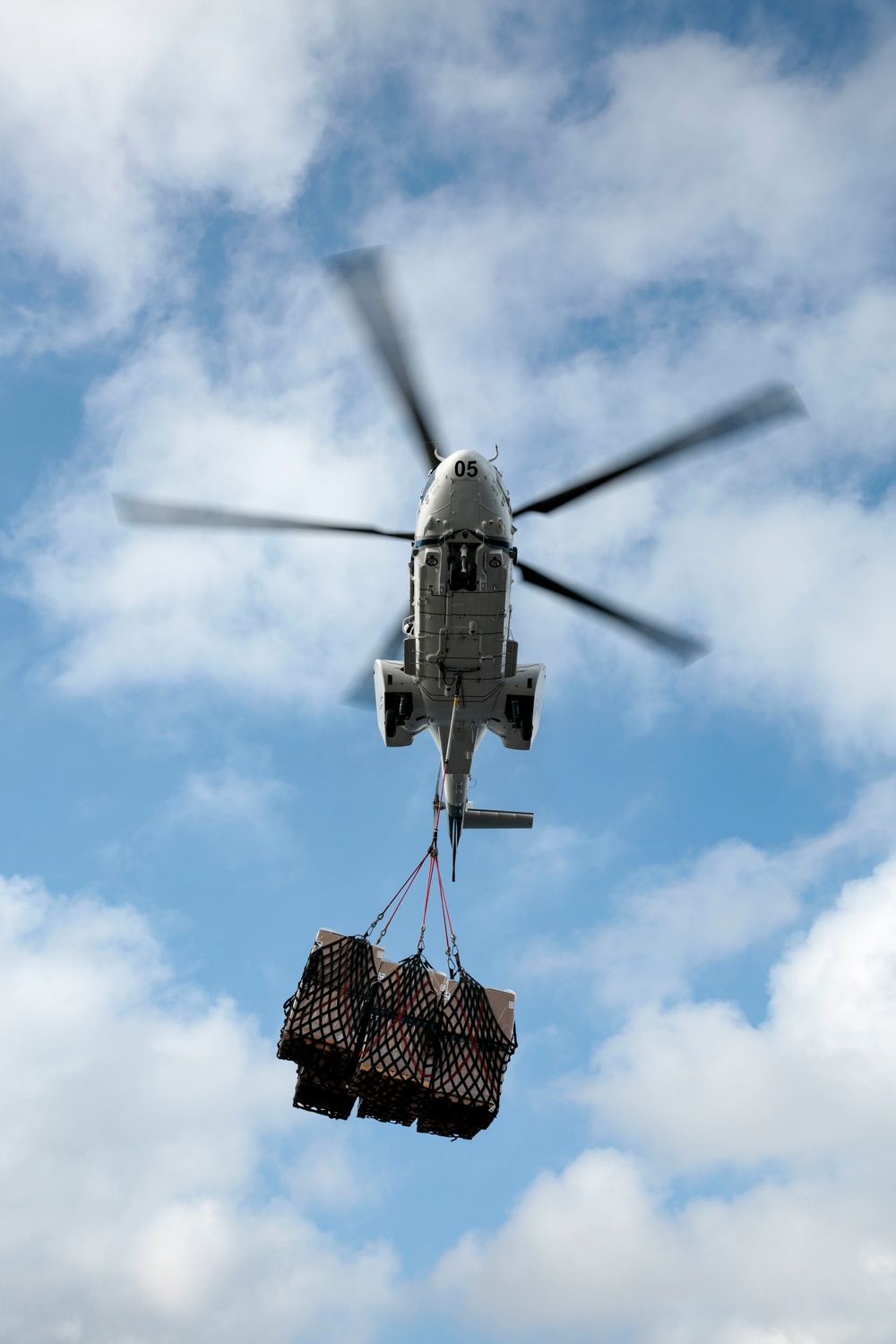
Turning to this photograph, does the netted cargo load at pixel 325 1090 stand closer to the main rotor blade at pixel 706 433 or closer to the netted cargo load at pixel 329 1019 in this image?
the netted cargo load at pixel 329 1019

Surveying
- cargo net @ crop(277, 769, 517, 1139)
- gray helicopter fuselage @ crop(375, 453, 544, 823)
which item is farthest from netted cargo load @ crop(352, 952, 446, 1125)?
gray helicopter fuselage @ crop(375, 453, 544, 823)

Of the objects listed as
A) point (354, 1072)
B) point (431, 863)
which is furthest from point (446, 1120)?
point (431, 863)

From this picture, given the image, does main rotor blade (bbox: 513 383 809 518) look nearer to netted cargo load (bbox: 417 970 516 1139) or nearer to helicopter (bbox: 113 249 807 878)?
helicopter (bbox: 113 249 807 878)

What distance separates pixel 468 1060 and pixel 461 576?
841 centimetres

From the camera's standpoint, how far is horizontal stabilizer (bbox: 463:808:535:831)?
2647cm

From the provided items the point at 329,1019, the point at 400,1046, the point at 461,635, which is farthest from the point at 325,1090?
the point at 461,635

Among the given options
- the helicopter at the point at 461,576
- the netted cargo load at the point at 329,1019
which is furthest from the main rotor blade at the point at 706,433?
the netted cargo load at the point at 329,1019

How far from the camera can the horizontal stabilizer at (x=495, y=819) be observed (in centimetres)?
2647

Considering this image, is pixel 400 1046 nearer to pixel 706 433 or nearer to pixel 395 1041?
pixel 395 1041

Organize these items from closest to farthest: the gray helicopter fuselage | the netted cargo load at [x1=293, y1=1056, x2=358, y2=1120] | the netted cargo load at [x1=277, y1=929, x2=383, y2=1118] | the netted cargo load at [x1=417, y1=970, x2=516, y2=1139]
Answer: the netted cargo load at [x1=417, y1=970, x2=516, y2=1139] → the netted cargo load at [x1=277, y1=929, x2=383, y2=1118] → the netted cargo load at [x1=293, y1=1056, x2=358, y2=1120] → the gray helicopter fuselage

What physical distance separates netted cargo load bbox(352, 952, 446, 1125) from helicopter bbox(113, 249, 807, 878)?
5993mm

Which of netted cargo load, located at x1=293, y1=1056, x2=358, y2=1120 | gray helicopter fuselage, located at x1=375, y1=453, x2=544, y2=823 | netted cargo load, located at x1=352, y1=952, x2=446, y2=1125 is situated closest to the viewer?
netted cargo load, located at x1=352, y1=952, x2=446, y2=1125

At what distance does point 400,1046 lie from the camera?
1684 centimetres

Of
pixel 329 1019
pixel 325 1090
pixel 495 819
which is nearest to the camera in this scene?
pixel 329 1019
